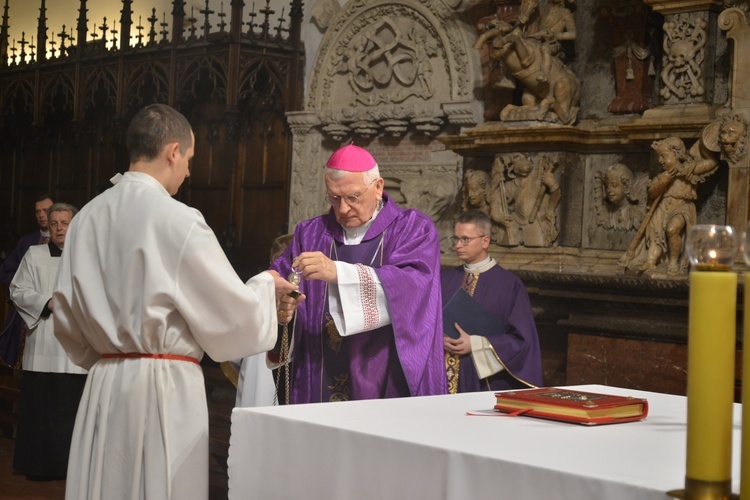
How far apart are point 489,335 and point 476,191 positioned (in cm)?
269

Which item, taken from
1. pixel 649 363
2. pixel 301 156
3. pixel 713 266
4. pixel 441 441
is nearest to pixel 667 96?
pixel 649 363

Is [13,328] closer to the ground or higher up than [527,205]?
closer to the ground

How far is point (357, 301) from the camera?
12.3ft

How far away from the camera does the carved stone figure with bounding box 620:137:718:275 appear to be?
256 inches

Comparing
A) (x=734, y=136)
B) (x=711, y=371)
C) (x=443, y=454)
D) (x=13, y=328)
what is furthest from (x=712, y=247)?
(x=13, y=328)

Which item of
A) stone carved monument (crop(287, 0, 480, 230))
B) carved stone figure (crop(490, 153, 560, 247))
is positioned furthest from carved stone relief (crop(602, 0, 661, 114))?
stone carved monument (crop(287, 0, 480, 230))

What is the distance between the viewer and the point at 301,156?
9617 millimetres

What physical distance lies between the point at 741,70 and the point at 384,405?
15.3 ft

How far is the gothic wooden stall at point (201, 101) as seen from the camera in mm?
9648

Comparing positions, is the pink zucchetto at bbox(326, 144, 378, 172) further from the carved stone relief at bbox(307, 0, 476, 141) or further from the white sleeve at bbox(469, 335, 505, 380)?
the carved stone relief at bbox(307, 0, 476, 141)

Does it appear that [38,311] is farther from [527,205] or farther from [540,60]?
[540,60]

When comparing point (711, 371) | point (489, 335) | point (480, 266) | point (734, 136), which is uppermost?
point (734, 136)

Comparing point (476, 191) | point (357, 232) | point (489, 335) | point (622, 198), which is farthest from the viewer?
point (476, 191)

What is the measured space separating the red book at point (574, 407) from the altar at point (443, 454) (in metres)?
0.02
